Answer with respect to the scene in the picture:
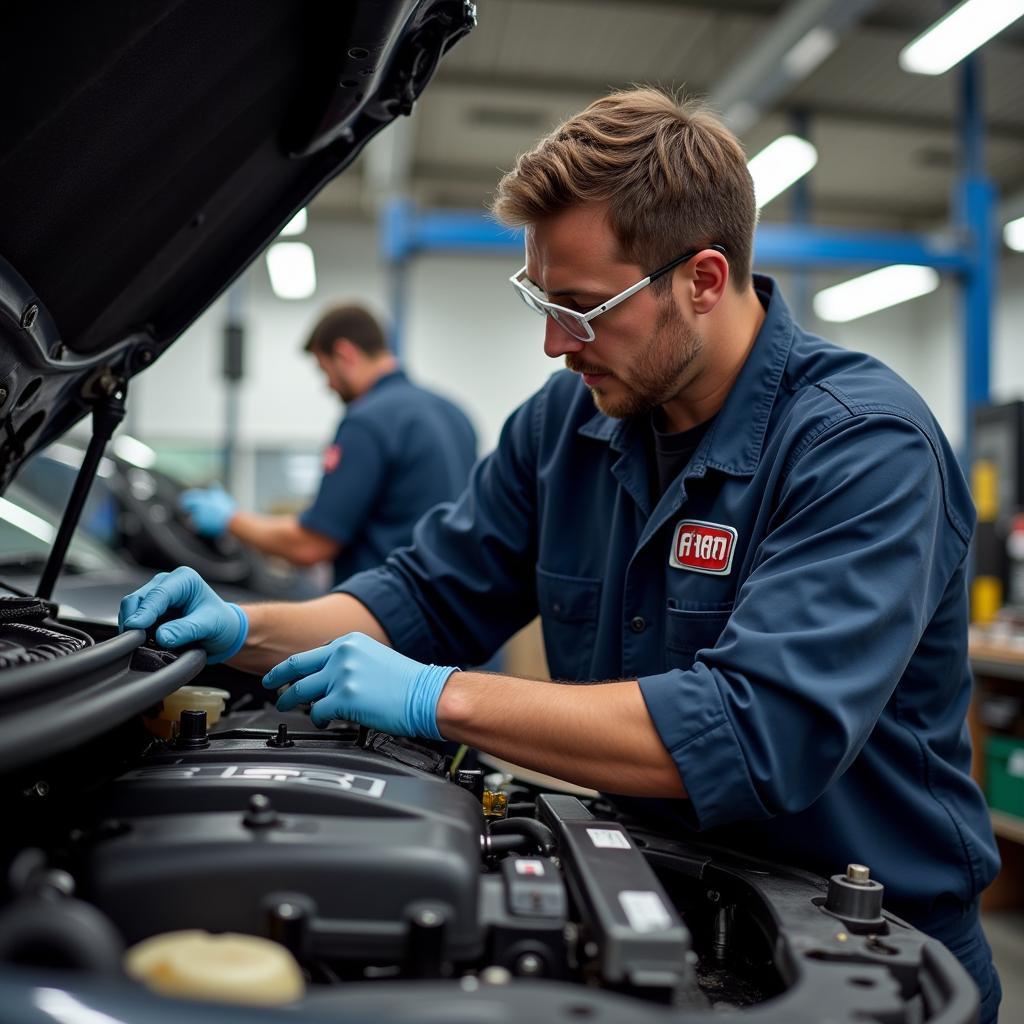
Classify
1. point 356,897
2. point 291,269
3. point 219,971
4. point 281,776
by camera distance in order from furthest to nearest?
1. point 291,269
2. point 281,776
3. point 356,897
4. point 219,971

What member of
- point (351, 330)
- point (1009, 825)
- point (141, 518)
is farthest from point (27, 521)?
point (1009, 825)

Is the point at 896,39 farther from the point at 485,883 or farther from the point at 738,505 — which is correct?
the point at 485,883

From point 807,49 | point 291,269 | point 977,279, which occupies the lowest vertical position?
point 977,279

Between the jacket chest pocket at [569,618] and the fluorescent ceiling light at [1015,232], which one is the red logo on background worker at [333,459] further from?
the fluorescent ceiling light at [1015,232]

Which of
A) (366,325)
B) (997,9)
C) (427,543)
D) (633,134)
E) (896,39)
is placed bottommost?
(427,543)

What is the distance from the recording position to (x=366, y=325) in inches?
122

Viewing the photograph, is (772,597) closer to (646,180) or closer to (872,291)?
(646,180)

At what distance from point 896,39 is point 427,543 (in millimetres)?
6002

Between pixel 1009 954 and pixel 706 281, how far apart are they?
2.34 metres

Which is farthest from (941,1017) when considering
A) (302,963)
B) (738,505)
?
(738,505)

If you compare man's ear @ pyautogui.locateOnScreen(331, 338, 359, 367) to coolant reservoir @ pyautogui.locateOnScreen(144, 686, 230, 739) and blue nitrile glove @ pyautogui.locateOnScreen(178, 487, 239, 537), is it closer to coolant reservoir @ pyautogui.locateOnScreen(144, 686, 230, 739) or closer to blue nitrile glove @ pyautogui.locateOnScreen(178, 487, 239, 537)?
blue nitrile glove @ pyautogui.locateOnScreen(178, 487, 239, 537)

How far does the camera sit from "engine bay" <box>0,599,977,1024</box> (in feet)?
1.73

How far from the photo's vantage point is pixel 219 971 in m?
0.52

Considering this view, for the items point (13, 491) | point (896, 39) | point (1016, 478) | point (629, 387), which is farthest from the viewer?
point (896, 39)
